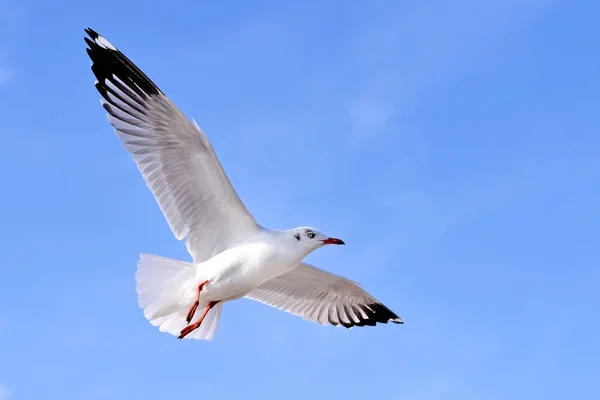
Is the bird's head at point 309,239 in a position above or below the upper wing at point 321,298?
below

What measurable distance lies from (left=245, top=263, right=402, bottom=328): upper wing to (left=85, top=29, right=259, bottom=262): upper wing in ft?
4.17

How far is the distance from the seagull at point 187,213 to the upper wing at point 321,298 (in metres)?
1.16

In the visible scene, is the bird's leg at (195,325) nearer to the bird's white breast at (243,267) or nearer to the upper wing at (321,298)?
the bird's white breast at (243,267)

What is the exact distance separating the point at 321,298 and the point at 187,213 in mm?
1987

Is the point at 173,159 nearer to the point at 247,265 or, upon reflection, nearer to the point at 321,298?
the point at 247,265

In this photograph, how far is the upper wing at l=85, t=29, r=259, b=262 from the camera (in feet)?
25.4

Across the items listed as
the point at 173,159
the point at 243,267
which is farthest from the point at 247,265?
the point at 173,159

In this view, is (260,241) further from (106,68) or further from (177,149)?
(106,68)

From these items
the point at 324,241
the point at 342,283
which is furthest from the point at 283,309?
the point at 324,241

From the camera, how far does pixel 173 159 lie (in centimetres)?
781

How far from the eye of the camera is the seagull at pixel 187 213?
25.4ft

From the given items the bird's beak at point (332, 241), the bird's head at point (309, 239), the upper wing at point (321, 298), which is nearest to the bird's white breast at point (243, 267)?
the bird's head at point (309, 239)

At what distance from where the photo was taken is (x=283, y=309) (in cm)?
926

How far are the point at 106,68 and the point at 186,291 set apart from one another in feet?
6.41
